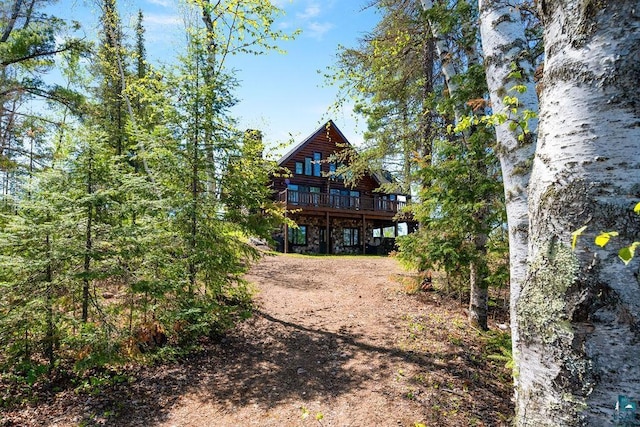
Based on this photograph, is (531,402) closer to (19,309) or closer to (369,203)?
(19,309)

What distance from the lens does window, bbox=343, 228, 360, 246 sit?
77.5ft

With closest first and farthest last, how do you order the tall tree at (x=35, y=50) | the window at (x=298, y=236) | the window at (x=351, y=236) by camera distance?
the tall tree at (x=35, y=50) < the window at (x=298, y=236) < the window at (x=351, y=236)

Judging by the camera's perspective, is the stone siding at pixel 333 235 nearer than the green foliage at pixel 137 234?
No

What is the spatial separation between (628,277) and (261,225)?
5.60 metres

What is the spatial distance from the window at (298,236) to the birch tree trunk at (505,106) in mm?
18863

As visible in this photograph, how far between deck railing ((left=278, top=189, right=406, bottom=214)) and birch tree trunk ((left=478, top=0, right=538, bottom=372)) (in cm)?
1672

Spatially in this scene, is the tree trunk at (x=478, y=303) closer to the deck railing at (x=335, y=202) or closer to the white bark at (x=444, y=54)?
the white bark at (x=444, y=54)

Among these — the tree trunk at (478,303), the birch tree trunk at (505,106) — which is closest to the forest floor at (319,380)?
the tree trunk at (478,303)

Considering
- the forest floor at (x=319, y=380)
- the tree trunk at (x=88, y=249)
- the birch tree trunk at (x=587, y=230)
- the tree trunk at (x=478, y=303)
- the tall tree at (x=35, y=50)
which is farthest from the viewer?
the tall tree at (x=35, y=50)

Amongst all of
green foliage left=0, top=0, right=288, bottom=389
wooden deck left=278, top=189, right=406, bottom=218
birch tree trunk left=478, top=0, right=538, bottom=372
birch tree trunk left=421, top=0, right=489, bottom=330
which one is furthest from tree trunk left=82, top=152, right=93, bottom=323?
wooden deck left=278, top=189, right=406, bottom=218

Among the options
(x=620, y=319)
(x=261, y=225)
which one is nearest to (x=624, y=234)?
(x=620, y=319)

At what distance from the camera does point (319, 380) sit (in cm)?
471

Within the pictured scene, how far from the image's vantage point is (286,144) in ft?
24.8

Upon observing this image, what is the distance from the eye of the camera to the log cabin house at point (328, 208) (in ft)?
68.6
